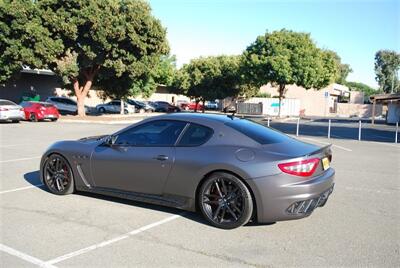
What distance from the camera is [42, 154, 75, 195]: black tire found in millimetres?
7043

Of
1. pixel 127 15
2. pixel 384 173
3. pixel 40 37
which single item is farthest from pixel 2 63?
pixel 384 173

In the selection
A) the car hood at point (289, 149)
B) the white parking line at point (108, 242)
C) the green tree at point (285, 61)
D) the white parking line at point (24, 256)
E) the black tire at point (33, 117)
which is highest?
the green tree at point (285, 61)

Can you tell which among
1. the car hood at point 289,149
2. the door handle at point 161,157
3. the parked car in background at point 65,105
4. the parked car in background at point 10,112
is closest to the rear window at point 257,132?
the car hood at point 289,149

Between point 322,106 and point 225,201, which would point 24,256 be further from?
point 322,106

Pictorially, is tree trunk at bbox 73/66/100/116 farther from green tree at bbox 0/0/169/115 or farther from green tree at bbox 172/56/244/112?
green tree at bbox 172/56/244/112

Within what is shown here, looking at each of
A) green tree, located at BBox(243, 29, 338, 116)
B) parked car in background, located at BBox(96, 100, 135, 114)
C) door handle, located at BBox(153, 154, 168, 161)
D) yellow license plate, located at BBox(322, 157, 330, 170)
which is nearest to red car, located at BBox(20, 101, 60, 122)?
parked car in background, located at BBox(96, 100, 135, 114)

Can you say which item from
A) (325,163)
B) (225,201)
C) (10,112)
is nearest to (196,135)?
(225,201)

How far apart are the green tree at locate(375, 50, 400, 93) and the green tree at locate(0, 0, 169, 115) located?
86099mm

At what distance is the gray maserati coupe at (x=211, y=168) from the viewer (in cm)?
527

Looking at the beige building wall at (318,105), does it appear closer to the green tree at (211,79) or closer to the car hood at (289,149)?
the green tree at (211,79)

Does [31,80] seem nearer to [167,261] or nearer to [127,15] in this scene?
[127,15]

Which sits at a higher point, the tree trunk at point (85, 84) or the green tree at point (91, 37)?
the green tree at point (91, 37)

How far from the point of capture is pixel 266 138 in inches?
233

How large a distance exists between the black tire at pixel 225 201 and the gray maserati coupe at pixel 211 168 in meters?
0.01
